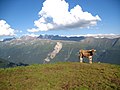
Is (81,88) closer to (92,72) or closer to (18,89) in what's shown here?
(92,72)

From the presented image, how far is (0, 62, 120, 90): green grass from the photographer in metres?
29.5

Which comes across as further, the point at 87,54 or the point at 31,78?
the point at 87,54

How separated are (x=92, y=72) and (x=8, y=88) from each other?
13.4m

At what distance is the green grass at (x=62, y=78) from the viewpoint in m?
29.5

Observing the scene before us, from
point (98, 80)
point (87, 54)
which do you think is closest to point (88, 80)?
point (98, 80)

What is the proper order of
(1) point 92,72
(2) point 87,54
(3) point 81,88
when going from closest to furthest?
(3) point 81,88, (1) point 92,72, (2) point 87,54

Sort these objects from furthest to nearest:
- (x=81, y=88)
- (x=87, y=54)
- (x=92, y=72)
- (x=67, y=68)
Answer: (x=87, y=54), (x=67, y=68), (x=92, y=72), (x=81, y=88)

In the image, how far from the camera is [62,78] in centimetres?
3198

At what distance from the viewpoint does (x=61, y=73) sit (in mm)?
33719

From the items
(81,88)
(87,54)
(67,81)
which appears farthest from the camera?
(87,54)

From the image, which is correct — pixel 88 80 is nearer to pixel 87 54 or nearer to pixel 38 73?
pixel 38 73

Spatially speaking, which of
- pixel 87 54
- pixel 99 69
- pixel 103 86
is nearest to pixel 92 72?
pixel 99 69

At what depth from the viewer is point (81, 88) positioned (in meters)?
28.9

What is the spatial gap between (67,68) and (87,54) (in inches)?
399
